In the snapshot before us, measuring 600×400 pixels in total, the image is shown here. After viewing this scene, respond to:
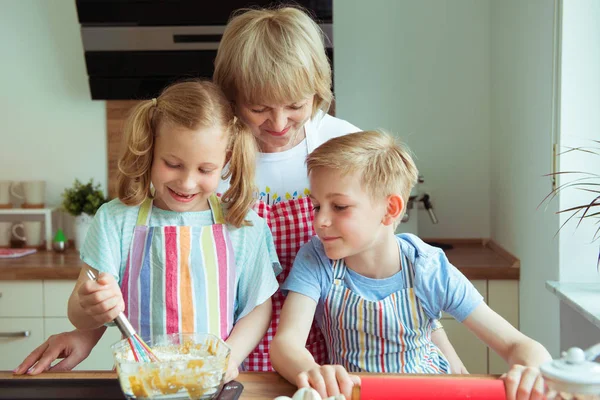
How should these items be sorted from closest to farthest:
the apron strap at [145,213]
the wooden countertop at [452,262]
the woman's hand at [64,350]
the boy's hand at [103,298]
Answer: the boy's hand at [103,298] → the woman's hand at [64,350] → the apron strap at [145,213] → the wooden countertop at [452,262]

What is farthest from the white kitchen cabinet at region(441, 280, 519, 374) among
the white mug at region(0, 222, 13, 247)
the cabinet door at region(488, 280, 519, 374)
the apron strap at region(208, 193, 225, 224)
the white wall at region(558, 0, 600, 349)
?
the white mug at region(0, 222, 13, 247)

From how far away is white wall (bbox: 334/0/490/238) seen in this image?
302 cm

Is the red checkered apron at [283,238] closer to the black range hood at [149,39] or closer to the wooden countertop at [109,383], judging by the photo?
the wooden countertop at [109,383]

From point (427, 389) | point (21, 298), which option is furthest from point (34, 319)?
point (427, 389)

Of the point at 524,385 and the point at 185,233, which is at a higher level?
the point at 185,233

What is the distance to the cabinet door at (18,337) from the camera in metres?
2.76

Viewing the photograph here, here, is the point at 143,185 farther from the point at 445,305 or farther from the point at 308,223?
the point at 445,305

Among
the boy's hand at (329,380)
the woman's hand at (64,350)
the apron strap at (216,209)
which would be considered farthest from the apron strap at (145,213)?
the boy's hand at (329,380)

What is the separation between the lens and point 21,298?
274 centimetres

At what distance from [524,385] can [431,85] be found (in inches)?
86.1

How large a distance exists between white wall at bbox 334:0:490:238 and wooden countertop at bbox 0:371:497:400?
204cm

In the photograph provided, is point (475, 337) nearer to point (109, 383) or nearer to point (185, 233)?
point (185, 233)

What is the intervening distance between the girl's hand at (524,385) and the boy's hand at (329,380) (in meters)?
0.20

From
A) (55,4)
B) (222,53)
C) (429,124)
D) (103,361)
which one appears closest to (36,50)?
(55,4)
